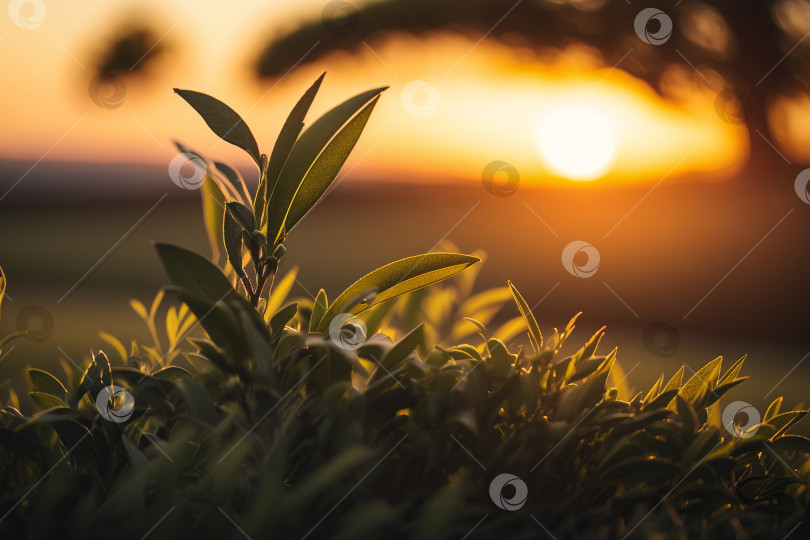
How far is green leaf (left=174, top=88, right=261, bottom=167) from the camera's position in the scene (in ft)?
2.04

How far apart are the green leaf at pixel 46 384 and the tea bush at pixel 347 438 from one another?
0.04 metres

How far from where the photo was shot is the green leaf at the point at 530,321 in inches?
24.8

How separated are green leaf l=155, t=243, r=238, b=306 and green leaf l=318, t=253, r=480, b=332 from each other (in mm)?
116

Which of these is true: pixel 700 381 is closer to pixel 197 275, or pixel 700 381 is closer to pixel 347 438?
pixel 347 438

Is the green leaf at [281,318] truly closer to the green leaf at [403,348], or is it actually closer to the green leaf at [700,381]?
the green leaf at [403,348]

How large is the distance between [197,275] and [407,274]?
7.8 inches

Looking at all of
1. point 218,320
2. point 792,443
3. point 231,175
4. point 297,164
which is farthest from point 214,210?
point 792,443

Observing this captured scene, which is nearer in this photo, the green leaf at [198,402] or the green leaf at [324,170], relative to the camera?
the green leaf at [198,402]

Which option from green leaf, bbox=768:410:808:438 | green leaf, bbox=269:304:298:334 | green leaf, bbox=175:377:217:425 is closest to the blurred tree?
green leaf, bbox=768:410:808:438

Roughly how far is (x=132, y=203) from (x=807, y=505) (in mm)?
6713

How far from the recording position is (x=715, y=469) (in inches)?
20.9

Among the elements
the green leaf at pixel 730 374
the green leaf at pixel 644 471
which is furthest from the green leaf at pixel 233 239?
the green leaf at pixel 730 374

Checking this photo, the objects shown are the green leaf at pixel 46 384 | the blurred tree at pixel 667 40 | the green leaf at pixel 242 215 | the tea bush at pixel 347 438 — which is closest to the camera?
the tea bush at pixel 347 438

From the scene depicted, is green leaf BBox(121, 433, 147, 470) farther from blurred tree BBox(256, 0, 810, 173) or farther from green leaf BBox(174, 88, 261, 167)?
blurred tree BBox(256, 0, 810, 173)
